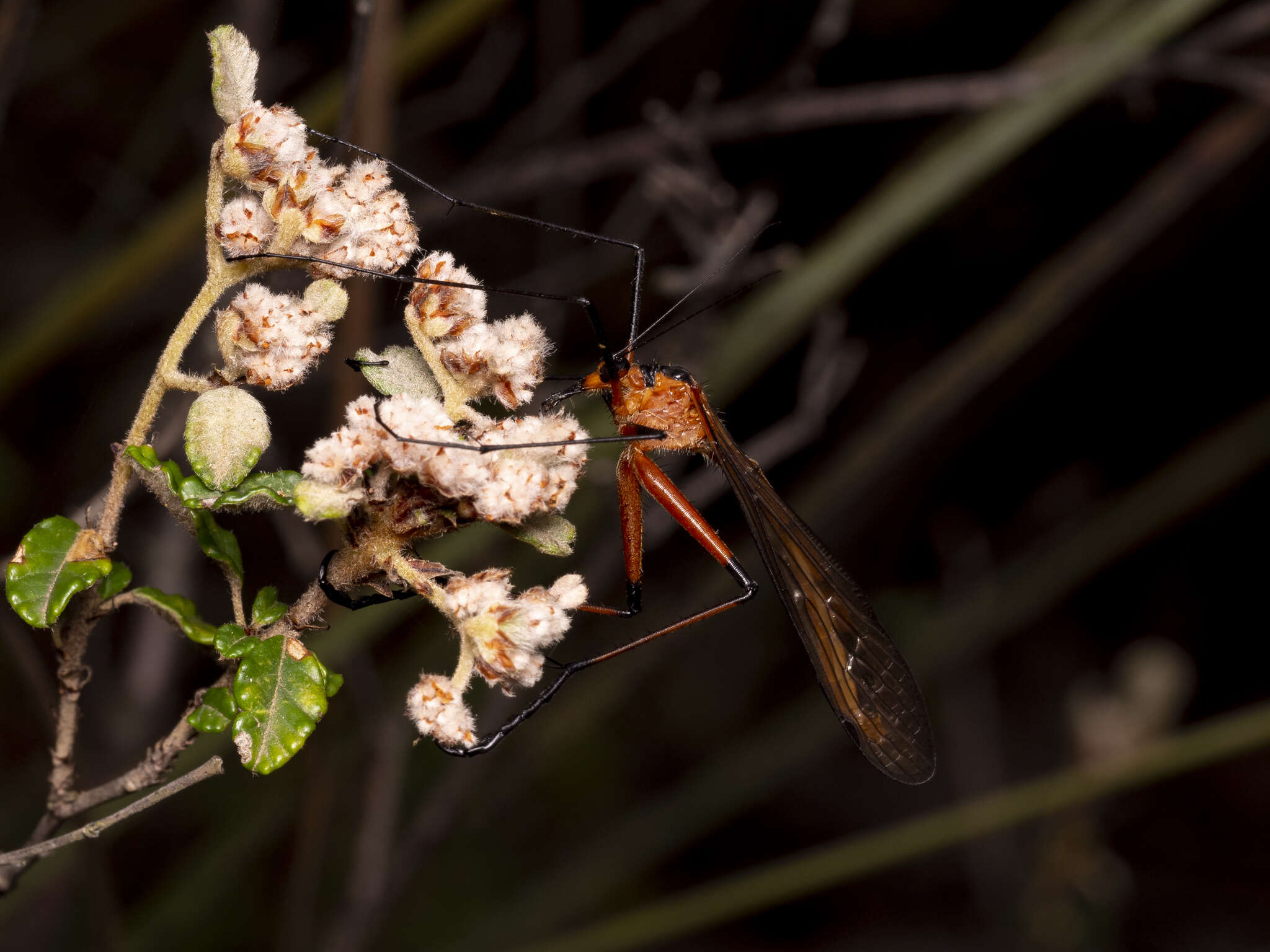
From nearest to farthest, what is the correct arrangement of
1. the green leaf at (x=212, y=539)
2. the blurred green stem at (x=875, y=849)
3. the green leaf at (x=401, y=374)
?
the green leaf at (x=212, y=539), the green leaf at (x=401, y=374), the blurred green stem at (x=875, y=849)

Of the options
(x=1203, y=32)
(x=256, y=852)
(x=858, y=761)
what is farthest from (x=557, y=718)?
(x=1203, y=32)

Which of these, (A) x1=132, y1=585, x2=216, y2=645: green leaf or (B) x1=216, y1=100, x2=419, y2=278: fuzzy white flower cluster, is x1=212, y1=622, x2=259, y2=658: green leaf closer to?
(A) x1=132, y1=585, x2=216, y2=645: green leaf

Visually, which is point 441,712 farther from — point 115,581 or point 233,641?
point 115,581

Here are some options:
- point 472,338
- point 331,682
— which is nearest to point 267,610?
point 331,682

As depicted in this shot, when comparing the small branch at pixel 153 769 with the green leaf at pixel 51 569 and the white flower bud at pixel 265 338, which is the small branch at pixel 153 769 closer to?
the green leaf at pixel 51 569

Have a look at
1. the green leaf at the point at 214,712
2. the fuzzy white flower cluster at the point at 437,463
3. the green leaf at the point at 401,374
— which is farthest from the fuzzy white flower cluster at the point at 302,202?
the green leaf at the point at 214,712

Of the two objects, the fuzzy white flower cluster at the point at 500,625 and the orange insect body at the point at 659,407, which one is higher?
the fuzzy white flower cluster at the point at 500,625
